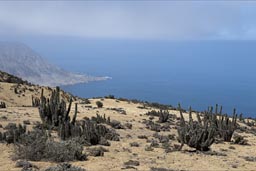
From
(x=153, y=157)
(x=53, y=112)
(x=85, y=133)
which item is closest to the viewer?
(x=153, y=157)

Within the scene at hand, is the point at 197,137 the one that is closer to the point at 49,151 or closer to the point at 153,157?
the point at 153,157

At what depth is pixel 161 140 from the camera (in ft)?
62.4

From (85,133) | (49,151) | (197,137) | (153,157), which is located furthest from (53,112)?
(197,137)

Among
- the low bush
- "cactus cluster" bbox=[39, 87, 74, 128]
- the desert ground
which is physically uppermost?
"cactus cluster" bbox=[39, 87, 74, 128]

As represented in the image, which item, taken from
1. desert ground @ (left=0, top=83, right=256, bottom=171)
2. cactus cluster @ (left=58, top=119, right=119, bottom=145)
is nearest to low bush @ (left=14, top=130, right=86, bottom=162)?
desert ground @ (left=0, top=83, right=256, bottom=171)

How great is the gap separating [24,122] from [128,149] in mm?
7293

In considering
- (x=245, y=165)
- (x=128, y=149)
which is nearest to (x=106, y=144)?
(x=128, y=149)

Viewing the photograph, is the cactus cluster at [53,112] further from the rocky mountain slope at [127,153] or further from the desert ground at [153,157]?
the desert ground at [153,157]

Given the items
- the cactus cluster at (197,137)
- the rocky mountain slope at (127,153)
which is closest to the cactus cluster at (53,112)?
the rocky mountain slope at (127,153)

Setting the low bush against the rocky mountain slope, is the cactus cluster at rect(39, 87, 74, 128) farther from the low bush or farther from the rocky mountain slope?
the low bush

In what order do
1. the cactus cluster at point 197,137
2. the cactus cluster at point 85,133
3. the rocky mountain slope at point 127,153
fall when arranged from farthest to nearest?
the cactus cluster at point 197,137 < the cactus cluster at point 85,133 < the rocky mountain slope at point 127,153

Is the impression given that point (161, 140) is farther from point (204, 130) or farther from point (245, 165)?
point (245, 165)

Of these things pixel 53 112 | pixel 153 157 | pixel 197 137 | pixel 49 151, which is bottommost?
pixel 153 157

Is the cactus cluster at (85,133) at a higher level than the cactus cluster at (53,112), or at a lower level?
lower
